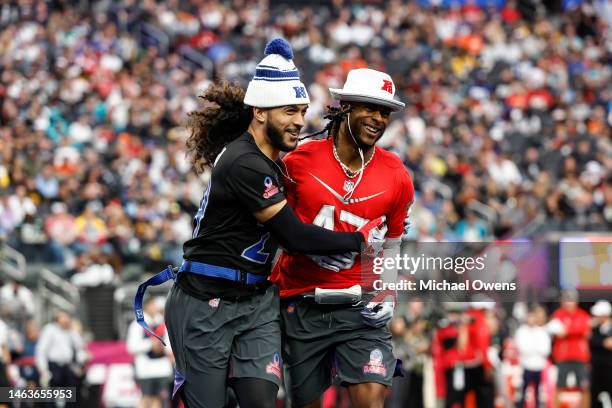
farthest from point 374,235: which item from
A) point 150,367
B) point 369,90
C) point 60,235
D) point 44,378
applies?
point 60,235

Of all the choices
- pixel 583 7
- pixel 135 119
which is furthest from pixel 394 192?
pixel 583 7

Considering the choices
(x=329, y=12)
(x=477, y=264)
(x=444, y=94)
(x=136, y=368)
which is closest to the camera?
(x=477, y=264)

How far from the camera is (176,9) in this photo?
2631cm

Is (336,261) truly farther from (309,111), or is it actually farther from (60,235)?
(309,111)

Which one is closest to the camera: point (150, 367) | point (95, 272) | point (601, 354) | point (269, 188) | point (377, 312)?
point (269, 188)

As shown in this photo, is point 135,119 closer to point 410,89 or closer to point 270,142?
point 410,89

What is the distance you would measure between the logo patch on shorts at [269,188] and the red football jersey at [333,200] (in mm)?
425

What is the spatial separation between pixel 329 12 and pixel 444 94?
4982mm

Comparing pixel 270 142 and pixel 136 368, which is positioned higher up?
pixel 270 142

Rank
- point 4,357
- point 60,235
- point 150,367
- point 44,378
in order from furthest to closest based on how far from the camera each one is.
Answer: point 60,235 → point 150,367 → point 44,378 → point 4,357

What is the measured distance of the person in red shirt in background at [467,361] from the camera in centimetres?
1471

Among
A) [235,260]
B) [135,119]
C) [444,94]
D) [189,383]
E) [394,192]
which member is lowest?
[189,383]

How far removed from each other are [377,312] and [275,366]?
A: 652 mm

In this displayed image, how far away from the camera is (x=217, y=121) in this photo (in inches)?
268
